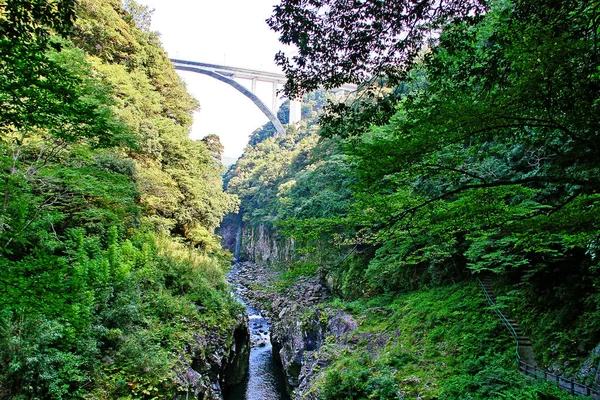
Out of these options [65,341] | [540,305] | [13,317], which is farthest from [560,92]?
[13,317]

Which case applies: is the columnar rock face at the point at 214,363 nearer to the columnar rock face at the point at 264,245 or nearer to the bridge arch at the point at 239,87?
the columnar rock face at the point at 264,245

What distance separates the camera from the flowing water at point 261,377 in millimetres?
13625

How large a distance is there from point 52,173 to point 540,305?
37.4 ft

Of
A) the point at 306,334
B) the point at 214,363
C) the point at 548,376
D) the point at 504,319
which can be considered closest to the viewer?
the point at 548,376

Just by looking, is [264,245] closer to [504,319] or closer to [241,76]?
[241,76]

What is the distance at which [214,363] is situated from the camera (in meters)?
10.7

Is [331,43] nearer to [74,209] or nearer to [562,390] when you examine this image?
[562,390]

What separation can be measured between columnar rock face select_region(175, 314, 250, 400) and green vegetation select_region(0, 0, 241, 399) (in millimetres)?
158

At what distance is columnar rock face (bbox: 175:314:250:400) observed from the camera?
8.34 metres

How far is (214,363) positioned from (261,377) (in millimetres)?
5567

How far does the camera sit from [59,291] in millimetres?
3830

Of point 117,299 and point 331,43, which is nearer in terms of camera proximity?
point 331,43

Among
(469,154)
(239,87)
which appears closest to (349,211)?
(469,154)

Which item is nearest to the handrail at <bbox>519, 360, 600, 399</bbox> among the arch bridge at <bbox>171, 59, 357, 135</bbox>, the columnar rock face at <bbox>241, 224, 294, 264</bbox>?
the columnar rock face at <bbox>241, 224, 294, 264</bbox>
